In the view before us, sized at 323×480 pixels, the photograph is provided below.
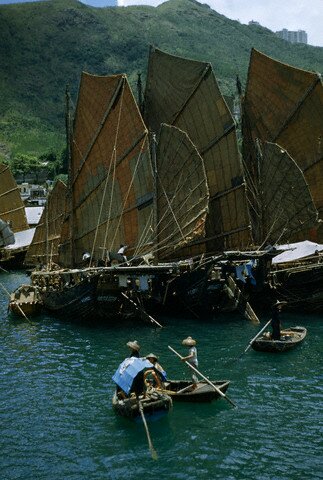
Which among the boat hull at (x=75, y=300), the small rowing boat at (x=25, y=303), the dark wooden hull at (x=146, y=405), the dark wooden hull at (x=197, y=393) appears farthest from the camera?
the small rowing boat at (x=25, y=303)

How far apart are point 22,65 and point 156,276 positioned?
143228 mm

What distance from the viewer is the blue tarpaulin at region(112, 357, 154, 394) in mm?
12391

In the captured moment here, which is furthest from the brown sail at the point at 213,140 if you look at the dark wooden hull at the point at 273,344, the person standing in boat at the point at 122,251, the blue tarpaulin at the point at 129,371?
the blue tarpaulin at the point at 129,371

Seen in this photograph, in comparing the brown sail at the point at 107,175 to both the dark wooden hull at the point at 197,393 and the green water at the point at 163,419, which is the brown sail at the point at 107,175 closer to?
the green water at the point at 163,419

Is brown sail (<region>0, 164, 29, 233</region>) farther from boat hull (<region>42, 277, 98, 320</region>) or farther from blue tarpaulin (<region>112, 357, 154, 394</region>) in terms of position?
blue tarpaulin (<region>112, 357, 154, 394</region>)

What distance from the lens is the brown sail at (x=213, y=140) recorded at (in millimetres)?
24906

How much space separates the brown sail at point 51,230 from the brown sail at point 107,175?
10.2 meters

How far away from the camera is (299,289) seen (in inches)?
1009

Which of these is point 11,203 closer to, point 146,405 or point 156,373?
point 156,373

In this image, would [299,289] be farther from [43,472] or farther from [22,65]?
[22,65]

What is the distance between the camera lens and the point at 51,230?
1612 inches

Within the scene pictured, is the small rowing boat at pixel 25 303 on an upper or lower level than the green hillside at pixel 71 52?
lower

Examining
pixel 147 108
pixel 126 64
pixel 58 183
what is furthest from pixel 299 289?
pixel 126 64

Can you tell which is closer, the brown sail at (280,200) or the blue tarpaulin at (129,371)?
the blue tarpaulin at (129,371)
